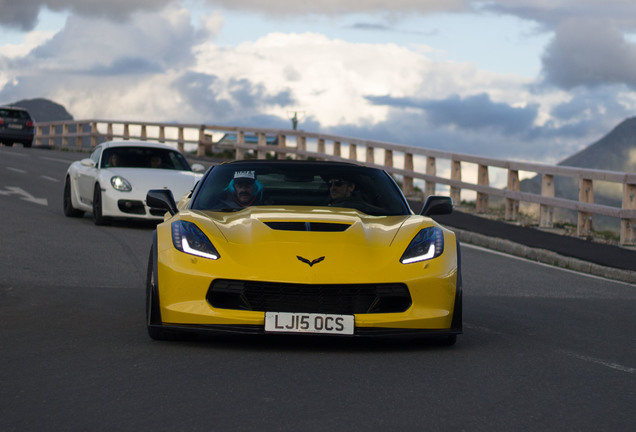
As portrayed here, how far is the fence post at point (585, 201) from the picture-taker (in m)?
16.3

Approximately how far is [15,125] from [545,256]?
36604 millimetres

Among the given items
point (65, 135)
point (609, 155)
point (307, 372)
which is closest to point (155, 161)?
point (307, 372)

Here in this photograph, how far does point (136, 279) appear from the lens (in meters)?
10.6

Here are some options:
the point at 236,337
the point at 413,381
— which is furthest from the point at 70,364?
the point at 413,381

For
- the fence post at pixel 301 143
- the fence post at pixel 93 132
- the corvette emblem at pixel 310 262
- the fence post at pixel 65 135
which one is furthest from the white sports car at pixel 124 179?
the fence post at pixel 65 135

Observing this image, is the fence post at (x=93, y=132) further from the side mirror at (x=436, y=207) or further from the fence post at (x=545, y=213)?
the side mirror at (x=436, y=207)

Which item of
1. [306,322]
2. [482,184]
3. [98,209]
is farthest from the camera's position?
[482,184]

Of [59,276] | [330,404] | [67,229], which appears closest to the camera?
[330,404]

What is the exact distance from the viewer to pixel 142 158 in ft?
56.1

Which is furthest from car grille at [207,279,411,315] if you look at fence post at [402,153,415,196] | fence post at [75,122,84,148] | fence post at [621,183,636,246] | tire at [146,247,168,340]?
fence post at [75,122,84,148]

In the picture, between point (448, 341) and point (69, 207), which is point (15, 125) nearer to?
point (69, 207)

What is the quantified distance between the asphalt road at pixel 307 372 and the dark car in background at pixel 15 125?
37961mm

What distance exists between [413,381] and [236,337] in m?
1.74

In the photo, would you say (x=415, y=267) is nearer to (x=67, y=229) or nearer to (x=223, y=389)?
(x=223, y=389)
